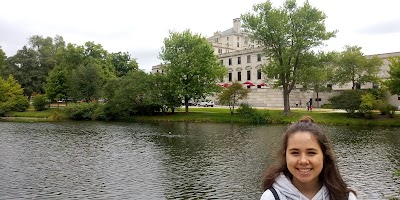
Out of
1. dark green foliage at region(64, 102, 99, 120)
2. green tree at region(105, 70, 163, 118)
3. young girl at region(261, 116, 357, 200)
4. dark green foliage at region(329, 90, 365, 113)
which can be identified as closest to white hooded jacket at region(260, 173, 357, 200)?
young girl at region(261, 116, 357, 200)

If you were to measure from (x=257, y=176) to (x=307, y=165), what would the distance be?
52.5 ft

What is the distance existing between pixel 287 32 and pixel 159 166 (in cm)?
3692

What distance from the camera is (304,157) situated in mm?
3238

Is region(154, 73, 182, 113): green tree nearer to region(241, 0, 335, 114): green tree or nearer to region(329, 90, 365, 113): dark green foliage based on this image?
region(241, 0, 335, 114): green tree

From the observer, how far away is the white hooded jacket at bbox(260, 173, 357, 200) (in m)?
3.21

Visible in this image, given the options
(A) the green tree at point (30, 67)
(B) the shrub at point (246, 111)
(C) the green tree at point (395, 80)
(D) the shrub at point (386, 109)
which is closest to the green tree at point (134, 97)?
(B) the shrub at point (246, 111)

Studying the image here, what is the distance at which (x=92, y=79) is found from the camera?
6956cm

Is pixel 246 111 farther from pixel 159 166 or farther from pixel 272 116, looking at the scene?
pixel 159 166

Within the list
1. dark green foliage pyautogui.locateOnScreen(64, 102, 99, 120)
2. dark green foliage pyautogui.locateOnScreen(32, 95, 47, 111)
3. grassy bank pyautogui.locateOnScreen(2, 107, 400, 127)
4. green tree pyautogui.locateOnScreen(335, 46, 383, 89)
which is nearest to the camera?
grassy bank pyautogui.locateOnScreen(2, 107, 400, 127)

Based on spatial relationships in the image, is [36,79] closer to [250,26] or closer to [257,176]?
[250,26]

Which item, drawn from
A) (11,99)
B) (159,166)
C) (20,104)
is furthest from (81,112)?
(159,166)

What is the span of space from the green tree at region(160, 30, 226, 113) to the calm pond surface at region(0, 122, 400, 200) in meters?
24.8

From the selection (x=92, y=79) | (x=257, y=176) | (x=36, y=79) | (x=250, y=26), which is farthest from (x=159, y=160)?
(x=36, y=79)

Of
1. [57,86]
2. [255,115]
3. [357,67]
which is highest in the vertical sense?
[357,67]
